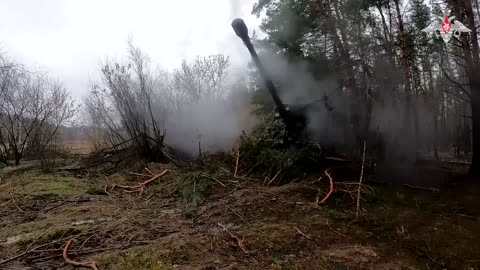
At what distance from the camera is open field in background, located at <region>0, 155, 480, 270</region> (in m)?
4.55

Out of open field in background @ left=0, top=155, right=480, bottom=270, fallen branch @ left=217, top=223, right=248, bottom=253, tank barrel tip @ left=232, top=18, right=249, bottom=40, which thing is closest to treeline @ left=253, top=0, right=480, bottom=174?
open field in background @ left=0, top=155, right=480, bottom=270

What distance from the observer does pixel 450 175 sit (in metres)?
9.45

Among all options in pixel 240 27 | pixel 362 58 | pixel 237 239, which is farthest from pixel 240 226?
pixel 362 58

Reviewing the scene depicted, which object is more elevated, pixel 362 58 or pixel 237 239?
pixel 362 58

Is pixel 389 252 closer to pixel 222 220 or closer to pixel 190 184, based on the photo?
pixel 222 220

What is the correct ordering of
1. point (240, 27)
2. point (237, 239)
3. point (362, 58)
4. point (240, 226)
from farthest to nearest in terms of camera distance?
point (362, 58) → point (240, 27) → point (240, 226) → point (237, 239)

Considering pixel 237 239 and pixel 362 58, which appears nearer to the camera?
pixel 237 239

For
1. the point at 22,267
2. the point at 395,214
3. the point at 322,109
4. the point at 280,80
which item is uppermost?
the point at 280,80

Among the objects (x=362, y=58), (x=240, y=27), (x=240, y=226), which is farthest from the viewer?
(x=362, y=58)

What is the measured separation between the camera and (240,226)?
5.57 m

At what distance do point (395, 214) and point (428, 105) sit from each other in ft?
63.4

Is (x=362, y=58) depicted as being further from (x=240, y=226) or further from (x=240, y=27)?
(x=240, y=226)

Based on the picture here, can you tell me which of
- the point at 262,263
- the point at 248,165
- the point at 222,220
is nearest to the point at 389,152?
the point at 248,165

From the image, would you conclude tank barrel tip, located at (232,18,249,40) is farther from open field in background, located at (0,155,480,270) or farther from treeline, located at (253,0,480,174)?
treeline, located at (253,0,480,174)
